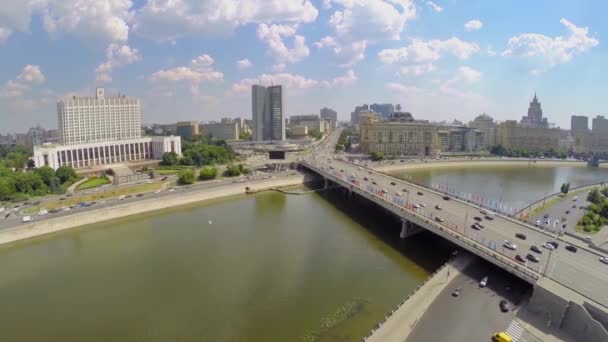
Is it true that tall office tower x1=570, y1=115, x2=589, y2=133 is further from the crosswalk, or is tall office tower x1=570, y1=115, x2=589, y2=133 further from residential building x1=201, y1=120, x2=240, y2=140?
the crosswalk

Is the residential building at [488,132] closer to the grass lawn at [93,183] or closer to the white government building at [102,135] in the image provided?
the white government building at [102,135]

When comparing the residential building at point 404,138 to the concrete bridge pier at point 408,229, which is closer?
the concrete bridge pier at point 408,229

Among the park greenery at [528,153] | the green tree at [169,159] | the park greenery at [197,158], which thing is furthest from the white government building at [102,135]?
the park greenery at [528,153]

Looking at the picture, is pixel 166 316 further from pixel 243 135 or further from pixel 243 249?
pixel 243 135

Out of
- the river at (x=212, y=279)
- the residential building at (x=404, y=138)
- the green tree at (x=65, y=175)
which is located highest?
the residential building at (x=404, y=138)

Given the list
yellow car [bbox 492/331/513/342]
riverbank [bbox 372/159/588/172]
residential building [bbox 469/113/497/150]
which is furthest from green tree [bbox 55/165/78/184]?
residential building [bbox 469/113/497/150]

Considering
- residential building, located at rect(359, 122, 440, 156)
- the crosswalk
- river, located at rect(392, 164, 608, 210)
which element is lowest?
the crosswalk

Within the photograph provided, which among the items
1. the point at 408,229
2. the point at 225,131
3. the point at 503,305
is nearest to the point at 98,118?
the point at 225,131
